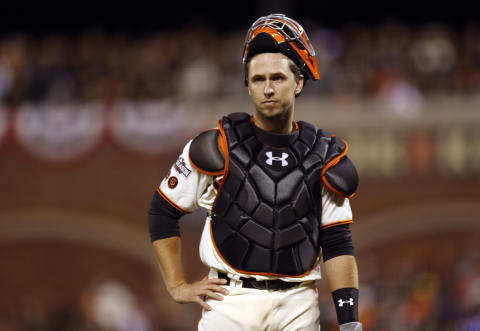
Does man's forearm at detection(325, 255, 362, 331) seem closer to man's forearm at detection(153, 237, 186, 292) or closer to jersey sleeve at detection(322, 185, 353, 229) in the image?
jersey sleeve at detection(322, 185, 353, 229)

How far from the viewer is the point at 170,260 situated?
3426mm

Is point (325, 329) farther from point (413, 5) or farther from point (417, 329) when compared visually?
point (413, 5)

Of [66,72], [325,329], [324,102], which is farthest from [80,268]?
[325,329]

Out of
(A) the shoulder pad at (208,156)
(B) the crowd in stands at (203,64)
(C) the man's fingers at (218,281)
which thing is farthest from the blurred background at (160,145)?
(A) the shoulder pad at (208,156)

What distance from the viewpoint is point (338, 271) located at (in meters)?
3.40

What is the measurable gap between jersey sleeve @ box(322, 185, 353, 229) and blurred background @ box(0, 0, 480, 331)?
771 centimetres

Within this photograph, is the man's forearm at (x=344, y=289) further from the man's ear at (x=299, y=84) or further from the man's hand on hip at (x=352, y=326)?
the man's ear at (x=299, y=84)

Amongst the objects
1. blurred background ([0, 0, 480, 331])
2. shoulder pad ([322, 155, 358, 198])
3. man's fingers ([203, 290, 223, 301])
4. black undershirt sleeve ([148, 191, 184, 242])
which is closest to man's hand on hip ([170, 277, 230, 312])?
man's fingers ([203, 290, 223, 301])

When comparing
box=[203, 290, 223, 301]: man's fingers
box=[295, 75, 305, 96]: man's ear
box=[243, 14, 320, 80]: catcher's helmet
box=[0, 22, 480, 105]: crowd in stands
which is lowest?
box=[203, 290, 223, 301]: man's fingers

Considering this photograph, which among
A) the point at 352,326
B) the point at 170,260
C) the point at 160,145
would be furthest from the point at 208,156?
the point at 160,145

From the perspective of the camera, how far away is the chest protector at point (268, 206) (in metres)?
3.27

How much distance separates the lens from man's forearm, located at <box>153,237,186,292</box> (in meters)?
3.42

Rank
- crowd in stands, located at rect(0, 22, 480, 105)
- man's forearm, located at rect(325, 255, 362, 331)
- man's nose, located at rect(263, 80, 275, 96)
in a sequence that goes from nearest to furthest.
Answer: man's nose, located at rect(263, 80, 275, 96) < man's forearm, located at rect(325, 255, 362, 331) < crowd in stands, located at rect(0, 22, 480, 105)

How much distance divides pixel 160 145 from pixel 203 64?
5.16 feet
